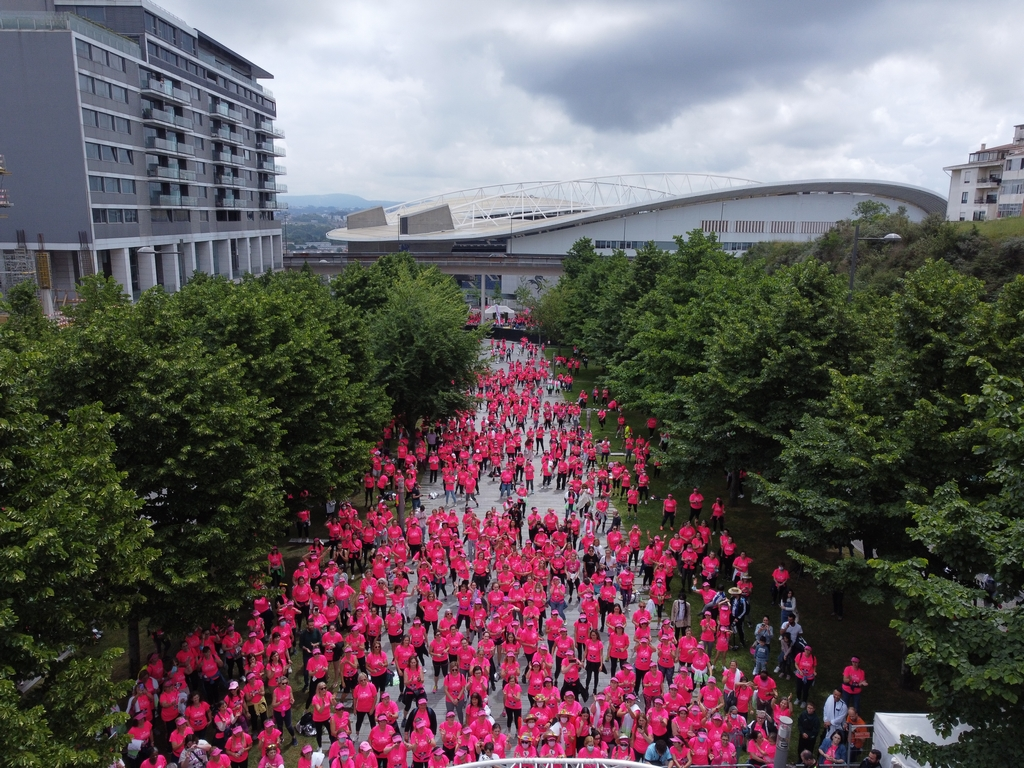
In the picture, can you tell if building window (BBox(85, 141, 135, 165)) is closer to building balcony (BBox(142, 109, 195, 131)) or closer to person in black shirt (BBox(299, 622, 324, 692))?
building balcony (BBox(142, 109, 195, 131))

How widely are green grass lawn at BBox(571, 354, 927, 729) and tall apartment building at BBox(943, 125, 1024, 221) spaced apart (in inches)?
2077

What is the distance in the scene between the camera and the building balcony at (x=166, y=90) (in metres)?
45.6

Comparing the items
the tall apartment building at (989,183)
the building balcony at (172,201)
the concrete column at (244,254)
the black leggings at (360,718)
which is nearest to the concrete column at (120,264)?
the building balcony at (172,201)

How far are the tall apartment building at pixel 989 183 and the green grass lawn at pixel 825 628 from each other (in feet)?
173

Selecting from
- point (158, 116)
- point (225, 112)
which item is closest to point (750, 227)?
point (225, 112)

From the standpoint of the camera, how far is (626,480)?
20.8 metres

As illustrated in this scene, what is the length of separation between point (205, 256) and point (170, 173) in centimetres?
934

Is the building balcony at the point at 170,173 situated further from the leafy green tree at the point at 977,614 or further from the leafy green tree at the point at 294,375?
the leafy green tree at the point at 977,614

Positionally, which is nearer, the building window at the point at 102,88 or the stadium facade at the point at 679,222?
the building window at the point at 102,88

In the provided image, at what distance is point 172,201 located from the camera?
48531mm

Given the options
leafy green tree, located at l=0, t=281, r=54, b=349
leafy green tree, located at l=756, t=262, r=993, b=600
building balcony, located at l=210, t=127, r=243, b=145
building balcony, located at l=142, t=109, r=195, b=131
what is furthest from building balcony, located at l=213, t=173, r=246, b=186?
leafy green tree, located at l=756, t=262, r=993, b=600

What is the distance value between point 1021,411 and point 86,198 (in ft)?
146

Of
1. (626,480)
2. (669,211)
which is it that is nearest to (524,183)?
(669,211)

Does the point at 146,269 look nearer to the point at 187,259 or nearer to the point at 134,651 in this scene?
the point at 187,259
